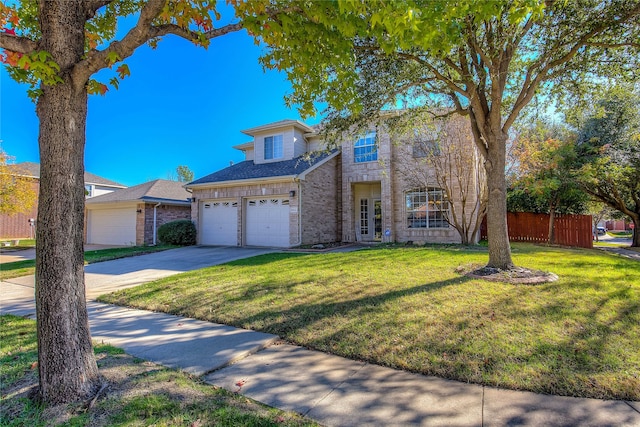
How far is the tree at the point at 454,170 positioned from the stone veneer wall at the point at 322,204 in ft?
11.7

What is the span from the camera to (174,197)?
1970cm

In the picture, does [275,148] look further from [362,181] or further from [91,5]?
[91,5]

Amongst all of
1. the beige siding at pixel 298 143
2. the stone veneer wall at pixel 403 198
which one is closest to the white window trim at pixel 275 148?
the beige siding at pixel 298 143

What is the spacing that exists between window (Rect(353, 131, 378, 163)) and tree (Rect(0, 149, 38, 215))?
17566 mm

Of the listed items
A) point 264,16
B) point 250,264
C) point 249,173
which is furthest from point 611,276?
point 249,173

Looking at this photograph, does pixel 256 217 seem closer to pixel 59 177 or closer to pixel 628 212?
pixel 59 177

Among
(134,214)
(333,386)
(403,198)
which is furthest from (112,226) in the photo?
(333,386)

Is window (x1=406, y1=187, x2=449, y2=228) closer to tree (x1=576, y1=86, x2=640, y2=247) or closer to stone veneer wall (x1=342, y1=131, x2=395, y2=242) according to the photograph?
stone veneer wall (x1=342, y1=131, x2=395, y2=242)

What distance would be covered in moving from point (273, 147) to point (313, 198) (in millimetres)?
4439

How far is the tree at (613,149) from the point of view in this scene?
1332cm

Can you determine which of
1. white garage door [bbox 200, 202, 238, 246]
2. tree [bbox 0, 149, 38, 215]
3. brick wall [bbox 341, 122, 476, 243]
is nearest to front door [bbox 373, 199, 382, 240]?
brick wall [bbox 341, 122, 476, 243]

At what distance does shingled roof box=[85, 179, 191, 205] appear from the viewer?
1753 cm

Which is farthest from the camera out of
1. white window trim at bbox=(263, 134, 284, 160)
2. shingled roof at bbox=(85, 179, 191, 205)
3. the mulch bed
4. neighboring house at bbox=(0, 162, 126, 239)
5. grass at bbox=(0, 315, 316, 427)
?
neighboring house at bbox=(0, 162, 126, 239)

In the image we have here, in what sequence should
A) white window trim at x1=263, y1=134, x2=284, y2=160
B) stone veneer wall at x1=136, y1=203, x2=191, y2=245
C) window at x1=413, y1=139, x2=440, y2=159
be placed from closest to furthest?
window at x1=413, y1=139, x2=440, y2=159 < white window trim at x1=263, y1=134, x2=284, y2=160 < stone veneer wall at x1=136, y1=203, x2=191, y2=245
